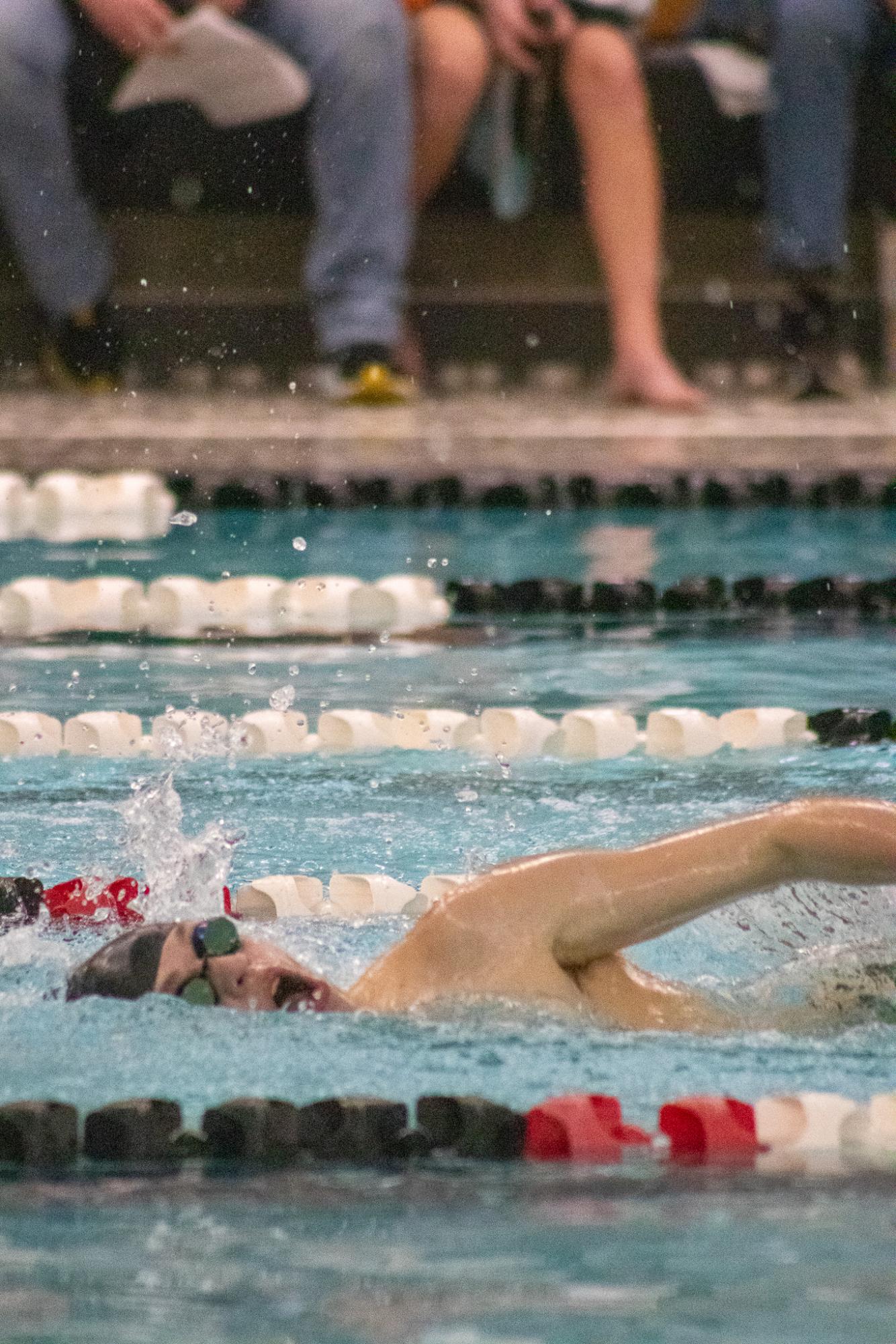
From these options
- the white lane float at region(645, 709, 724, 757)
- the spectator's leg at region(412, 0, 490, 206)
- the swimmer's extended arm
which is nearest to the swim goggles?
the swimmer's extended arm

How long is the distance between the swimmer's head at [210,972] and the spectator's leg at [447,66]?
16.4 feet

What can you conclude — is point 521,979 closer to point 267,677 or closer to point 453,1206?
point 453,1206

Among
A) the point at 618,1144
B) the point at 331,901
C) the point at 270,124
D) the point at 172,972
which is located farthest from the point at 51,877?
the point at 270,124

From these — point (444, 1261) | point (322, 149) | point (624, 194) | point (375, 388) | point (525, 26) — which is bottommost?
point (444, 1261)

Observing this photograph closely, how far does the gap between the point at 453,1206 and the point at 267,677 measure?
7.89 feet

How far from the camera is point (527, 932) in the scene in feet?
7.14

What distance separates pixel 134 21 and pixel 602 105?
141 centimetres

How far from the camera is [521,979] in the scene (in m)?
2.16

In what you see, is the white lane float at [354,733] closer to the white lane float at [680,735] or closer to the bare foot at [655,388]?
the white lane float at [680,735]

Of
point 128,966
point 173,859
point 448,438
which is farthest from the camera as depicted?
point 448,438

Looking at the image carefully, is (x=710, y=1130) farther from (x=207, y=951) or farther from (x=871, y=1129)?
(x=207, y=951)

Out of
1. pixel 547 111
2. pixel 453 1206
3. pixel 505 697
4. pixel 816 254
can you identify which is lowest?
pixel 453 1206

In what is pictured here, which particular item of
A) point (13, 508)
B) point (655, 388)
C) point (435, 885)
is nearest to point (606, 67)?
point (655, 388)

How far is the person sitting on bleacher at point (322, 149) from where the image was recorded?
6574 millimetres
